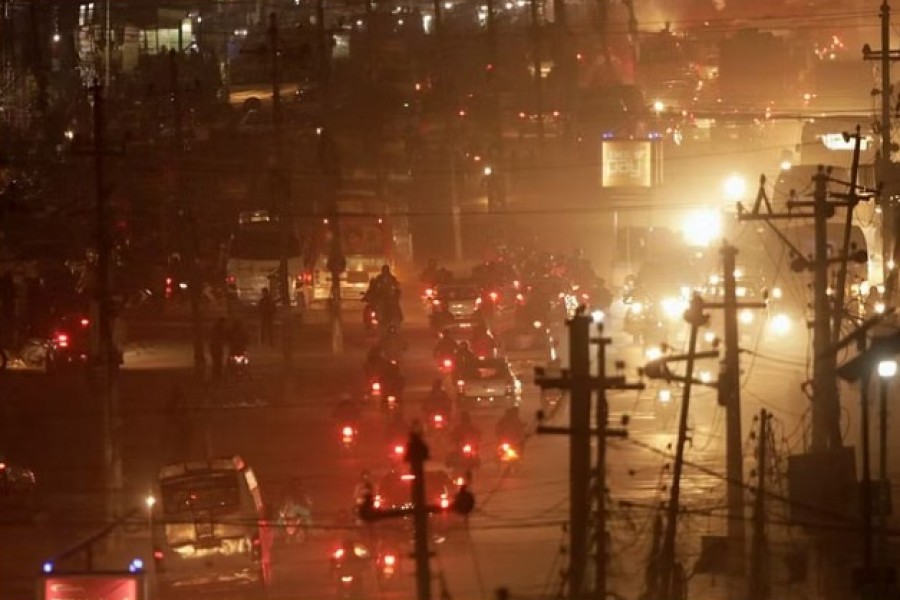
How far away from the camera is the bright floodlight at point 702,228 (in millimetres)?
53875

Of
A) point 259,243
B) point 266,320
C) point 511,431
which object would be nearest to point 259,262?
point 259,243

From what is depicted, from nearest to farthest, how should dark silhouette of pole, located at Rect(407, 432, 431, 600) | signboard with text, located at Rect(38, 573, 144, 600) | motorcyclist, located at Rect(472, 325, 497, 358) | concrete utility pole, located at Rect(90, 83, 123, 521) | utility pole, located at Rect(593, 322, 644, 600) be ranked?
dark silhouette of pole, located at Rect(407, 432, 431, 600)
utility pole, located at Rect(593, 322, 644, 600)
signboard with text, located at Rect(38, 573, 144, 600)
concrete utility pole, located at Rect(90, 83, 123, 521)
motorcyclist, located at Rect(472, 325, 497, 358)

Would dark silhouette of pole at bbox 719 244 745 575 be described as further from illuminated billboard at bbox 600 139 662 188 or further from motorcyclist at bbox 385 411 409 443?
illuminated billboard at bbox 600 139 662 188

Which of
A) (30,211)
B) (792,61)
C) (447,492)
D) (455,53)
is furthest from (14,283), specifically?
(792,61)

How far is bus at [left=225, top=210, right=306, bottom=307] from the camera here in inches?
1896

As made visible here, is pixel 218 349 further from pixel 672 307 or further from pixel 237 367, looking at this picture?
pixel 672 307

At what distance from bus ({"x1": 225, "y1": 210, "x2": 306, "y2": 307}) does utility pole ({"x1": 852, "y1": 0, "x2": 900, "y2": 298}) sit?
47.3 ft

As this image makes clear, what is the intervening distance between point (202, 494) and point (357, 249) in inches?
1184

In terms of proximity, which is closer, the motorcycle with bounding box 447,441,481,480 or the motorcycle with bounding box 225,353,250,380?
the motorcycle with bounding box 447,441,481,480

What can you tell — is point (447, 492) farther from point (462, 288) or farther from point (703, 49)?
point (703, 49)

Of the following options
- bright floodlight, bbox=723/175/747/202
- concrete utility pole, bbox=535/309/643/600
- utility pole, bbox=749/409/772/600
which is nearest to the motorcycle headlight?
utility pole, bbox=749/409/772/600

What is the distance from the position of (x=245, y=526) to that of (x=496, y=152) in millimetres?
41825

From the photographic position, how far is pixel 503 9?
80.8 meters

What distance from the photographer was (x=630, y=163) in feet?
185
